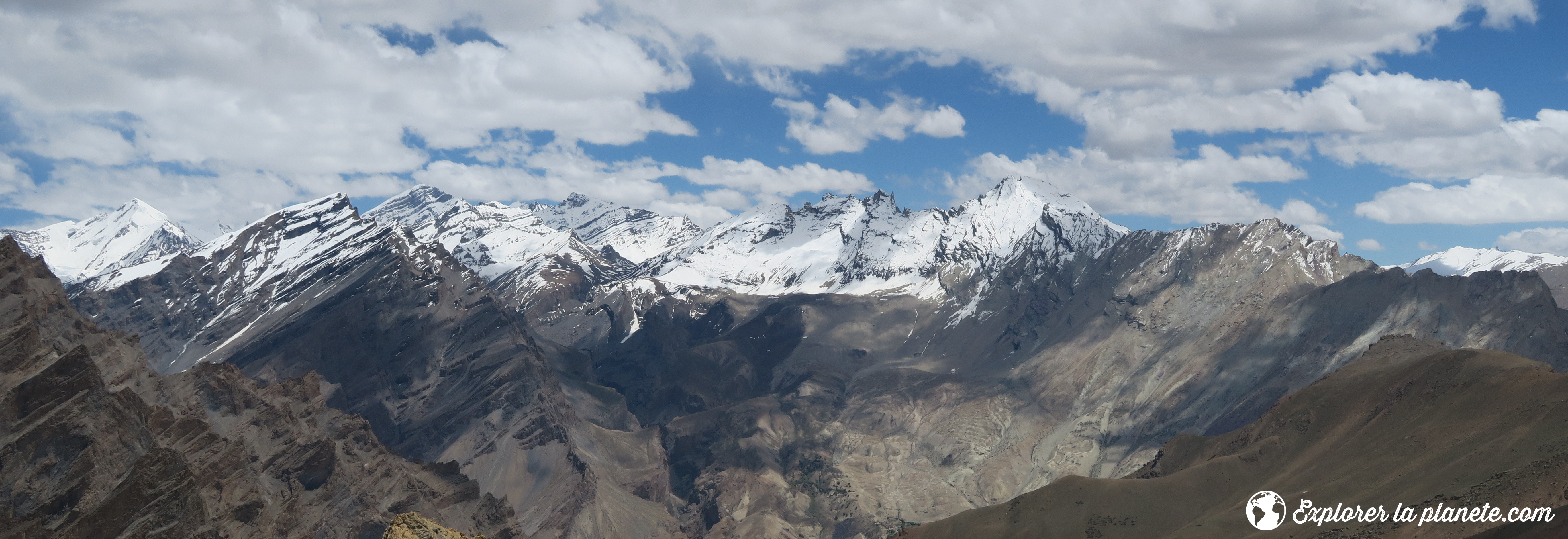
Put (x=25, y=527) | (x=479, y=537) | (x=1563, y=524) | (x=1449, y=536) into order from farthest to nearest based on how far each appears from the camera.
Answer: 1. (x=25, y=527)
2. (x=1449, y=536)
3. (x=1563, y=524)
4. (x=479, y=537)

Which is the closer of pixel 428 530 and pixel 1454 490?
pixel 428 530

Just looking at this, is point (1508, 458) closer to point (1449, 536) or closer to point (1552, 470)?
point (1552, 470)

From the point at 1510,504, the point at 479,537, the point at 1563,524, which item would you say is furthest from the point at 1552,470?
the point at 479,537

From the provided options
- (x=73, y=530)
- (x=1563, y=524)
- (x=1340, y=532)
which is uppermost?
(x=1563, y=524)

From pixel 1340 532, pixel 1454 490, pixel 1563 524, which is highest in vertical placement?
pixel 1563 524

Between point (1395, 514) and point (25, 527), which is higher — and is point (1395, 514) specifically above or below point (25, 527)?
above

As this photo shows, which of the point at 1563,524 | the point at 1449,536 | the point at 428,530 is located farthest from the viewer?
the point at 1449,536

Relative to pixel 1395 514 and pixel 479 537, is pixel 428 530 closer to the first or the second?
pixel 479 537

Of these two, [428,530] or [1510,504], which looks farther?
[1510,504]

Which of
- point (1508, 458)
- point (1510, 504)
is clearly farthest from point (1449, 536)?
point (1508, 458)
